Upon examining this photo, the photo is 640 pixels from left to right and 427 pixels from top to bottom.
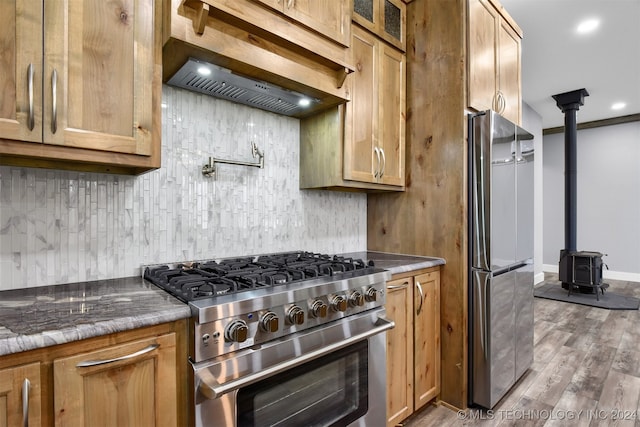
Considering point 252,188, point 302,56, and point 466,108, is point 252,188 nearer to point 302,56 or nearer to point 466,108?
point 302,56

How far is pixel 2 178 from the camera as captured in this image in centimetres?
126

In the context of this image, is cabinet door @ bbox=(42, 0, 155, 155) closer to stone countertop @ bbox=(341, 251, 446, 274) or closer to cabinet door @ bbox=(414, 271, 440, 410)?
stone countertop @ bbox=(341, 251, 446, 274)

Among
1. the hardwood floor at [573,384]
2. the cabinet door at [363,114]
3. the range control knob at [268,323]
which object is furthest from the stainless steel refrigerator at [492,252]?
the range control knob at [268,323]

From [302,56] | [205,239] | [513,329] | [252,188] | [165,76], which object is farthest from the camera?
[513,329]

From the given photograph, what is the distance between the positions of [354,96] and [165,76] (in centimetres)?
103

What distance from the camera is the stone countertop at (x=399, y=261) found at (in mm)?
1878

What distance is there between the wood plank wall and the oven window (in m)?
0.83

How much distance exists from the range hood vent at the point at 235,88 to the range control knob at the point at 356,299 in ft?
3.53

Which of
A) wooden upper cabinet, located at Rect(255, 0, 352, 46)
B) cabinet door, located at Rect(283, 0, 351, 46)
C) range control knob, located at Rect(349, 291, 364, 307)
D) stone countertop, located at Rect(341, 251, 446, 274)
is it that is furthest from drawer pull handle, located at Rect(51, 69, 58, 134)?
stone countertop, located at Rect(341, 251, 446, 274)

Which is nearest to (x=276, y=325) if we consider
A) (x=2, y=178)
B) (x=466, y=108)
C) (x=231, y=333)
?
(x=231, y=333)

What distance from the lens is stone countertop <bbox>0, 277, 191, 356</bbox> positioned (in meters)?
0.83

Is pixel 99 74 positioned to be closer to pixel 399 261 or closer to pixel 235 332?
pixel 235 332

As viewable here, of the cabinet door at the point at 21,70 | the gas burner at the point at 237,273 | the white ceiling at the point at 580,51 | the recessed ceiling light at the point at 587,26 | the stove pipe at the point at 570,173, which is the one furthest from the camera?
the stove pipe at the point at 570,173

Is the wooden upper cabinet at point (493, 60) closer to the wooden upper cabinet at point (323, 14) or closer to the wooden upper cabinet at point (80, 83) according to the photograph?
the wooden upper cabinet at point (323, 14)
